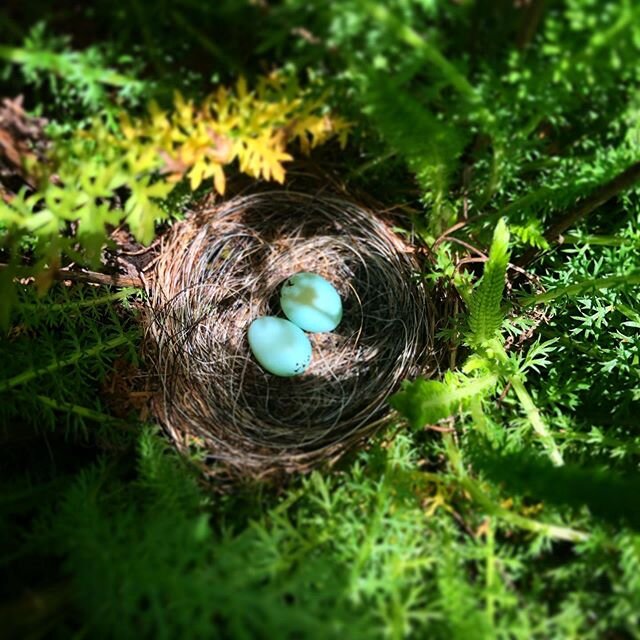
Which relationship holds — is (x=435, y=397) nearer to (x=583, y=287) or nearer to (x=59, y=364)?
(x=583, y=287)

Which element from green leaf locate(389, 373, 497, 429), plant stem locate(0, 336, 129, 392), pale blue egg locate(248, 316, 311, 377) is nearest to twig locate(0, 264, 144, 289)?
plant stem locate(0, 336, 129, 392)

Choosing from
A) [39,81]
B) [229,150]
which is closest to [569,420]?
[229,150]

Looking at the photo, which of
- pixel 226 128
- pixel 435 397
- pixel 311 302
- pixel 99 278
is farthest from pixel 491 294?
pixel 99 278

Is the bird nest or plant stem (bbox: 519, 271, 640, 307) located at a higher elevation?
the bird nest

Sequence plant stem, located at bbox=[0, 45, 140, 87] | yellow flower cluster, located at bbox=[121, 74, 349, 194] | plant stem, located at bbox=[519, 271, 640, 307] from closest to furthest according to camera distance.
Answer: plant stem, located at bbox=[0, 45, 140, 87]
yellow flower cluster, located at bbox=[121, 74, 349, 194]
plant stem, located at bbox=[519, 271, 640, 307]

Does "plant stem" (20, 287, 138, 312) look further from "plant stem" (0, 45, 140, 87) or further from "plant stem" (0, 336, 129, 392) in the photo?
"plant stem" (0, 45, 140, 87)

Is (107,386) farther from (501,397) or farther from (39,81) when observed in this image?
(501,397)
